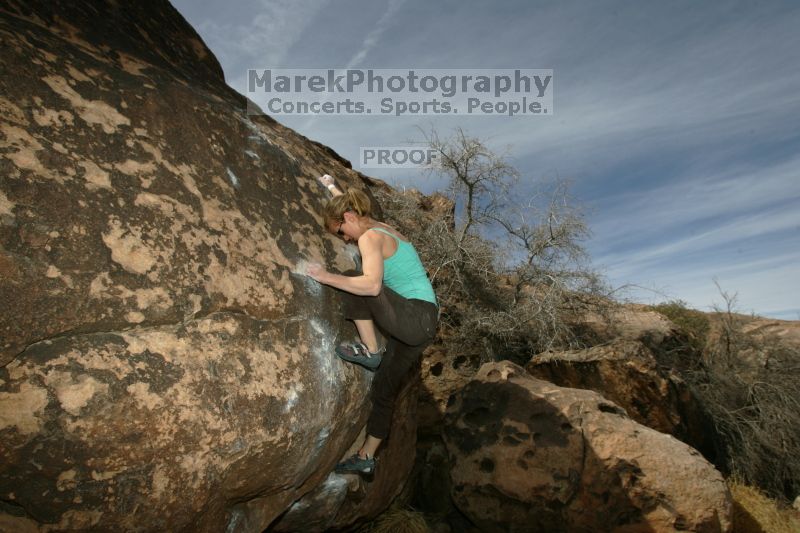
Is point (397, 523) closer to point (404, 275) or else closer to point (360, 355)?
point (360, 355)

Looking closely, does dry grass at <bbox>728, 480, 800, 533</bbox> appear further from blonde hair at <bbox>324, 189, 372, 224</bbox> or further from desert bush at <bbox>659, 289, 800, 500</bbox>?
blonde hair at <bbox>324, 189, 372, 224</bbox>

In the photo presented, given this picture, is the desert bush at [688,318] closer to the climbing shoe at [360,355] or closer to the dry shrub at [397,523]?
the dry shrub at [397,523]

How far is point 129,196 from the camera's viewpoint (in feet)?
8.01

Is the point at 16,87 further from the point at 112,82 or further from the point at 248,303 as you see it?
the point at 248,303

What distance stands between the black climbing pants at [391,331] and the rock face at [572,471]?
1417 mm

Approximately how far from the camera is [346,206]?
10.5 ft

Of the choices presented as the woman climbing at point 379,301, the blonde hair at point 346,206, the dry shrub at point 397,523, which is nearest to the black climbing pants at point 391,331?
the woman climbing at point 379,301

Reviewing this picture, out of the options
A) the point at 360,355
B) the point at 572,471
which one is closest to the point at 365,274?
the point at 360,355

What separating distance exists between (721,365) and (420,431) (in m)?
5.54

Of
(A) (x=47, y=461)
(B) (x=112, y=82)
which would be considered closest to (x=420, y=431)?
(A) (x=47, y=461)

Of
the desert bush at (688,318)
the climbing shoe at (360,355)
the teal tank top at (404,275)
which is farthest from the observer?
the desert bush at (688,318)

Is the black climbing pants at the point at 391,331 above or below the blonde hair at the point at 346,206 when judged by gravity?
below

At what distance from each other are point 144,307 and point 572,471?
3545mm

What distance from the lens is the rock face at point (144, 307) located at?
2053 mm
